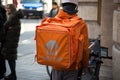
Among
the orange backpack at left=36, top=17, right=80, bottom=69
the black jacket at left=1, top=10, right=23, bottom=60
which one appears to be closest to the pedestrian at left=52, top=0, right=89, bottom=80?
the orange backpack at left=36, top=17, right=80, bottom=69

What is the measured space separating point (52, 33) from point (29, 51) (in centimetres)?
973

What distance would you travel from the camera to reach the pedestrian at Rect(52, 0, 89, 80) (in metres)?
4.79

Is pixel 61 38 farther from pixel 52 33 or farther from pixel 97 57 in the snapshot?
pixel 97 57

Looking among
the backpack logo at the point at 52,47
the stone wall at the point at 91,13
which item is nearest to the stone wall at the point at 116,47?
the backpack logo at the point at 52,47

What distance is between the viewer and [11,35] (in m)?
8.62

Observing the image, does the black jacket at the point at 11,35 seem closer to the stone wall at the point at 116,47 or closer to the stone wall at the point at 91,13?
the stone wall at the point at 116,47

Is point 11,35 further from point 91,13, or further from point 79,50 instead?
point 79,50

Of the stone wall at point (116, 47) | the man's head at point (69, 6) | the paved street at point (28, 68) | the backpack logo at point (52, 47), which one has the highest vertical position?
the man's head at point (69, 6)

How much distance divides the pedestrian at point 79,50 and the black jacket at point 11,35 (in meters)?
3.76

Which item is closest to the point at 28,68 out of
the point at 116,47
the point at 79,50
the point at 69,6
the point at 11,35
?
the point at 11,35

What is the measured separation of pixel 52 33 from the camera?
4.64m

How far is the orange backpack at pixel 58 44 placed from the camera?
181 inches

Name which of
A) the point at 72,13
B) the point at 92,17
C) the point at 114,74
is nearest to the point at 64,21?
the point at 72,13

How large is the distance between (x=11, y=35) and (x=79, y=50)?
13.5 ft
